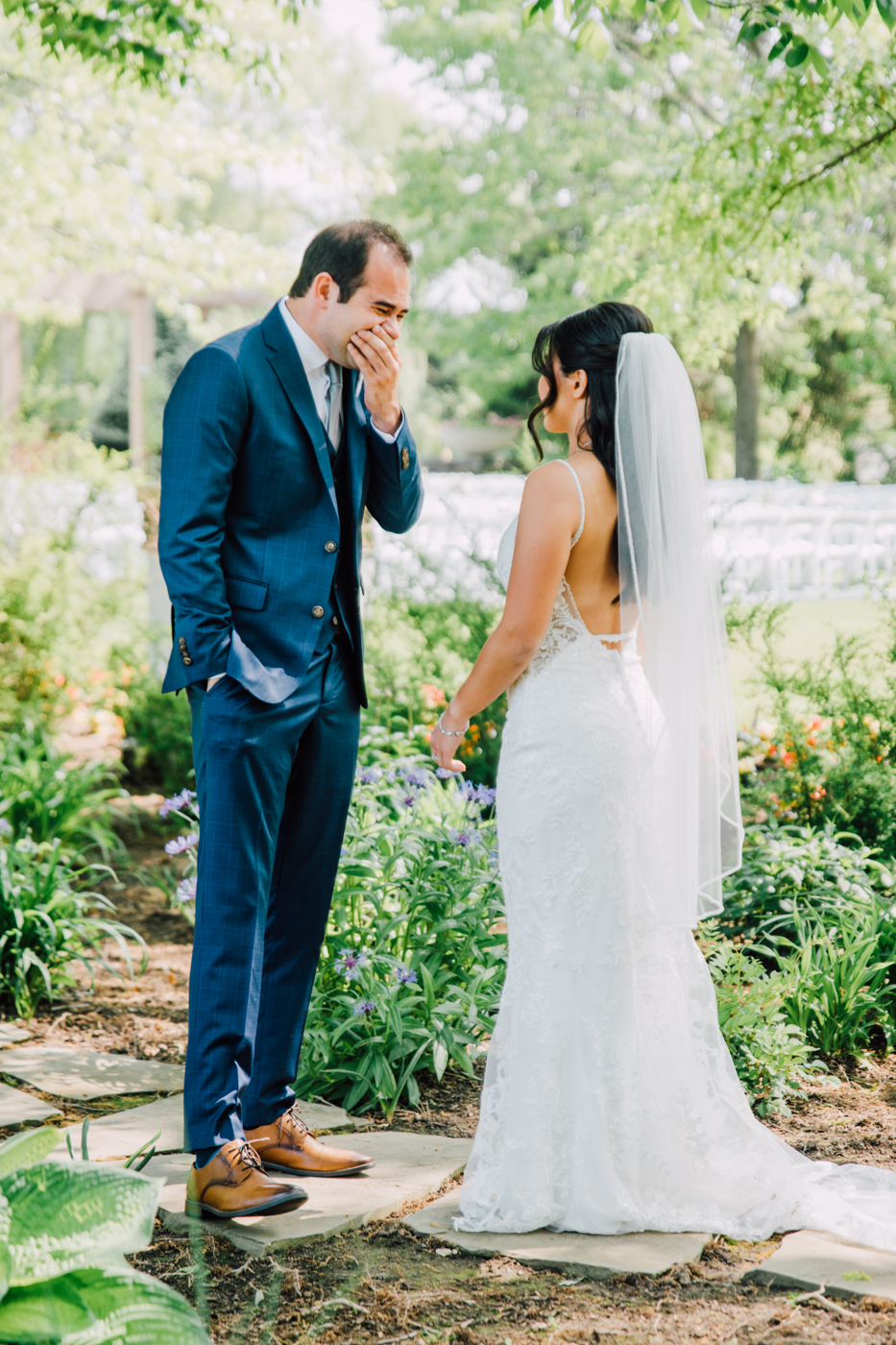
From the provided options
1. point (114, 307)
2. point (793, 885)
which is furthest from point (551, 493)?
point (114, 307)

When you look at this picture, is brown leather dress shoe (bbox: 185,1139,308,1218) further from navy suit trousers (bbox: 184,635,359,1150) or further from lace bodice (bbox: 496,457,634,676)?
lace bodice (bbox: 496,457,634,676)

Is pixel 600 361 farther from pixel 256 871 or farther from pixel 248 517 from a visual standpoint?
pixel 256 871

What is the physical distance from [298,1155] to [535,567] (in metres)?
1.48

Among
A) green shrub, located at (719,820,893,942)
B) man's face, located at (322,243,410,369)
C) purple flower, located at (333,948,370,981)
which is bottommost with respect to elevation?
purple flower, located at (333,948,370,981)

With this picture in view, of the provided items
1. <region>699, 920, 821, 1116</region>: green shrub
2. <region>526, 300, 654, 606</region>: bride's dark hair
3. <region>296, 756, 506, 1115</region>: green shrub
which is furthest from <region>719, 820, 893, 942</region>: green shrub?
<region>526, 300, 654, 606</region>: bride's dark hair

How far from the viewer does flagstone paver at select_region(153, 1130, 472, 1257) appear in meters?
2.50

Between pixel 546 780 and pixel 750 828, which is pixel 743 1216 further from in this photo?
pixel 750 828

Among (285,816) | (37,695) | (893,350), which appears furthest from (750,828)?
(893,350)

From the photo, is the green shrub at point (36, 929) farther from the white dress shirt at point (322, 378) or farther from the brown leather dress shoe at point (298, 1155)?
the white dress shirt at point (322, 378)

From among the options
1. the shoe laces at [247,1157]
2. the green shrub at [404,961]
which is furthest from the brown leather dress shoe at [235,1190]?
the green shrub at [404,961]

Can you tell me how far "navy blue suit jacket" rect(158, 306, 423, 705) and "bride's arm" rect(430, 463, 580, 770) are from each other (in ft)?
1.35

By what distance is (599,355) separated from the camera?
2744 mm

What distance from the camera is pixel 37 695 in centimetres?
654

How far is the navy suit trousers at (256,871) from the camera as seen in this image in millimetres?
2611
